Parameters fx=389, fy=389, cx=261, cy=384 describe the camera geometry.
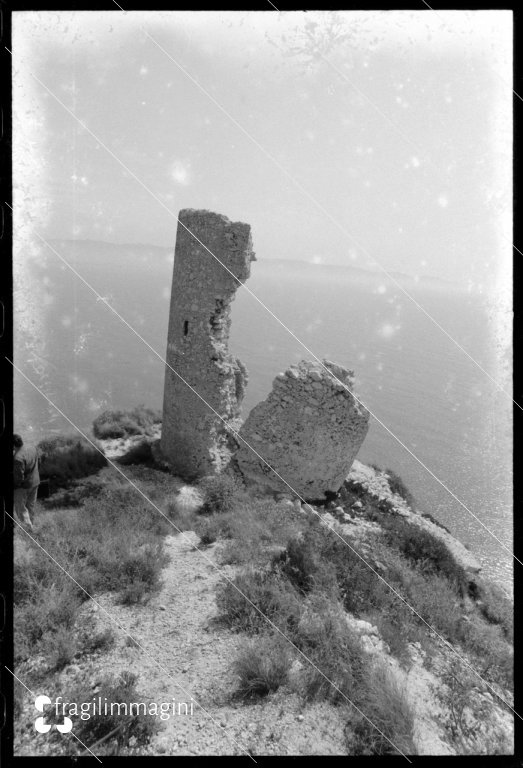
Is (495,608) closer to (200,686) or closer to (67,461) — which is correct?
(200,686)

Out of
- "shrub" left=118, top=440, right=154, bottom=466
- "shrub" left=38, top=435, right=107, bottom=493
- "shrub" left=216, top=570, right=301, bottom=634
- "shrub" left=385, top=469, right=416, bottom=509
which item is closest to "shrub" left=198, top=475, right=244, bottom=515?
"shrub" left=216, top=570, right=301, bottom=634

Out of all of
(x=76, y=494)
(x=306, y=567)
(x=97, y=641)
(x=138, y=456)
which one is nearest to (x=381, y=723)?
(x=306, y=567)

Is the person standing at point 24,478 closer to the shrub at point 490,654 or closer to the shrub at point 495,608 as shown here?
the shrub at point 490,654

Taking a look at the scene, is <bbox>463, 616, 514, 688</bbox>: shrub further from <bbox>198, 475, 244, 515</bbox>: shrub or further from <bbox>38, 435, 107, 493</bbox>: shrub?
<bbox>38, 435, 107, 493</bbox>: shrub

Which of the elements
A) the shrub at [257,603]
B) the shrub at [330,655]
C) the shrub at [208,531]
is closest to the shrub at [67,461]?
the shrub at [208,531]

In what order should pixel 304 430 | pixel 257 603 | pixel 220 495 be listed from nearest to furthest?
pixel 257 603 → pixel 220 495 → pixel 304 430
